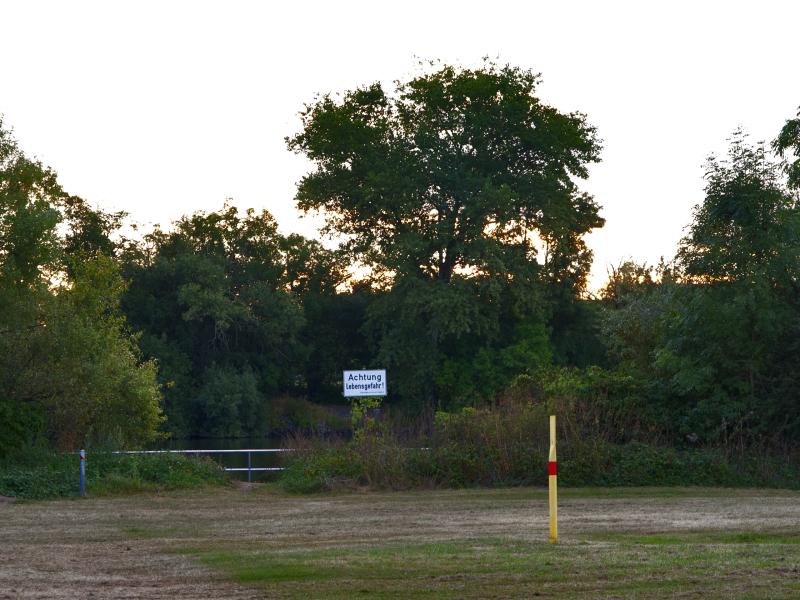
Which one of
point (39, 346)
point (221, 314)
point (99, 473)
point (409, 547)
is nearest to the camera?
point (409, 547)

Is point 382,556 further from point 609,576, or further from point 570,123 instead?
point 570,123

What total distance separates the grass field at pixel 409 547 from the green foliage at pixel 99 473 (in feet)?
4.43

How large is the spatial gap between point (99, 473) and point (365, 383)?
617 centimetres

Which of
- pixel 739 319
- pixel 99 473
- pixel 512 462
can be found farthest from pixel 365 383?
pixel 739 319

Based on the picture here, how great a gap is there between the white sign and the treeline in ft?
6.05

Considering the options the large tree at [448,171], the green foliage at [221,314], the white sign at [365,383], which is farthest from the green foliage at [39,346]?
the green foliage at [221,314]

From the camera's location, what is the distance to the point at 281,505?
23219 millimetres

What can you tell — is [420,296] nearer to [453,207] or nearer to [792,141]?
[453,207]

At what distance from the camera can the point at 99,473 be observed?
26922 millimetres

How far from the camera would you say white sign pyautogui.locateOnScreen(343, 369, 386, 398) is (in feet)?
93.9

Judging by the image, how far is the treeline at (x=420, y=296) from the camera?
95.3ft

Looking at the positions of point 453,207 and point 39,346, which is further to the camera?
point 453,207

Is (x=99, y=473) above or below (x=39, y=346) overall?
below

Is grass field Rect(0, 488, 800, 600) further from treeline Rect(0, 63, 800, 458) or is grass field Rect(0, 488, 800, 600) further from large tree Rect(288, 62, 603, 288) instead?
large tree Rect(288, 62, 603, 288)
